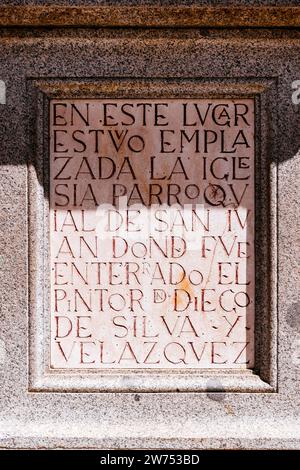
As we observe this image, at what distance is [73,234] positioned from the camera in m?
3.24

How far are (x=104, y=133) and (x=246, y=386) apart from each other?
5.76 ft

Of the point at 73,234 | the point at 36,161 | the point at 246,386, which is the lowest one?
the point at 246,386

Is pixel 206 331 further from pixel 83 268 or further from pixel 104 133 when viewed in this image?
pixel 104 133

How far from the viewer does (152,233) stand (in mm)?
3246

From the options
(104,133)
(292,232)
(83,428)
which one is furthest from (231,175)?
(83,428)

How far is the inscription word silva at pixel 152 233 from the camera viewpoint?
320 centimetres

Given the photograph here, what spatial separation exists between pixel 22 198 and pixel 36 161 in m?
0.24

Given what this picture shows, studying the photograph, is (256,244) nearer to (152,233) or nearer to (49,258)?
(152,233)

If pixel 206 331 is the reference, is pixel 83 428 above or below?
below

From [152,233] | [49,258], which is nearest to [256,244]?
[152,233]

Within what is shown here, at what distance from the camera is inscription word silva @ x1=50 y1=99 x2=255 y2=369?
3.20 metres

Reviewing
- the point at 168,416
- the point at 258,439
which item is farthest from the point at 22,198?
the point at 258,439

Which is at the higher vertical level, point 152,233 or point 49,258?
point 152,233

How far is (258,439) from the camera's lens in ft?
10.3
